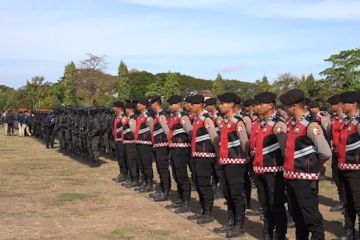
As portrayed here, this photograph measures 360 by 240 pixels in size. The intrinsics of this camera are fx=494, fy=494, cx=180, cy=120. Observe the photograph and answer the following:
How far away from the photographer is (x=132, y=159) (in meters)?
12.2

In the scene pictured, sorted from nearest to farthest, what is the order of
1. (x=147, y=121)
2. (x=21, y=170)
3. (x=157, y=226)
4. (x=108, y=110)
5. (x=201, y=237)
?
1. (x=201, y=237)
2. (x=157, y=226)
3. (x=147, y=121)
4. (x=21, y=170)
5. (x=108, y=110)

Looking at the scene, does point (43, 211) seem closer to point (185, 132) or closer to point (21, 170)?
point (185, 132)

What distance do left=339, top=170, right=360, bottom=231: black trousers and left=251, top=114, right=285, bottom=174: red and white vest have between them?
1.05 meters

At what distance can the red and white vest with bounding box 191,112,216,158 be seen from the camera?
838cm

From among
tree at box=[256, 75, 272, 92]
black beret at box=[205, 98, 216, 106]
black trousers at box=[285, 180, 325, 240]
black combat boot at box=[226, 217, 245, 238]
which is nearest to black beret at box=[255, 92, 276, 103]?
black trousers at box=[285, 180, 325, 240]

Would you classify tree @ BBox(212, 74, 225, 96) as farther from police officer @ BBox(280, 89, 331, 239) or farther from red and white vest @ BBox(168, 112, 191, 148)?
police officer @ BBox(280, 89, 331, 239)

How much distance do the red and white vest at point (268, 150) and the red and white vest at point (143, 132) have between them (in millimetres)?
4851

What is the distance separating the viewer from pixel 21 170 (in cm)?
1620

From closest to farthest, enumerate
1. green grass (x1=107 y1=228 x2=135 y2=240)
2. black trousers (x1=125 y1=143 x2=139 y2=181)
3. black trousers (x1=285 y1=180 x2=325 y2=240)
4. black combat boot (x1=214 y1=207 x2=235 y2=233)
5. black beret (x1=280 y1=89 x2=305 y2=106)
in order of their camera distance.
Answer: black trousers (x1=285 y1=180 x2=325 y2=240), black beret (x1=280 y1=89 x2=305 y2=106), green grass (x1=107 y1=228 x2=135 y2=240), black combat boot (x1=214 y1=207 x2=235 y2=233), black trousers (x1=125 y1=143 x2=139 y2=181)

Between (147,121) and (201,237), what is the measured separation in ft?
14.1

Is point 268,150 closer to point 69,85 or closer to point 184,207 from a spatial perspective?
point 184,207

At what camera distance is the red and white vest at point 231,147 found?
7.46 metres


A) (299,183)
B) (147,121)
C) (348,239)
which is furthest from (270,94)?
(147,121)

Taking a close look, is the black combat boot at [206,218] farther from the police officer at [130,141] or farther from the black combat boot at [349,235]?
the police officer at [130,141]
